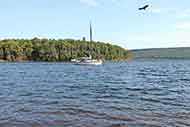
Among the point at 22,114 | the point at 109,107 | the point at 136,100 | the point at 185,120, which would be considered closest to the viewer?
the point at 185,120

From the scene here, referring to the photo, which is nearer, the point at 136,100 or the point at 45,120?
the point at 45,120

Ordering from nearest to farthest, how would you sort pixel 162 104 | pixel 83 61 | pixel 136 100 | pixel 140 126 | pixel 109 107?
pixel 140 126 → pixel 109 107 → pixel 162 104 → pixel 136 100 → pixel 83 61

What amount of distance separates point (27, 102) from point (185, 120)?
11.0m

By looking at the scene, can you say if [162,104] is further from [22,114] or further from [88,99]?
[22,114]

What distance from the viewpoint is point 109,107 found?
856 inches

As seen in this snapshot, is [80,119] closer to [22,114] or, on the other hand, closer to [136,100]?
[22,114]

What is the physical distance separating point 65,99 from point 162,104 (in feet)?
22.4

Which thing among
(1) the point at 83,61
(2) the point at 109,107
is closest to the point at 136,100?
(2) the point at 109,107

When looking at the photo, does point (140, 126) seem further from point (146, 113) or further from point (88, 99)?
point (88, 99)

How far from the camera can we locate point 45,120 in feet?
57.4

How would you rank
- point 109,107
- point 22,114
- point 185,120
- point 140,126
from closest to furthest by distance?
1. point 140,126
2. point 185,120
3. point 22,114
4. point 109,107

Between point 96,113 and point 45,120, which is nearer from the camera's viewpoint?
point 45,120

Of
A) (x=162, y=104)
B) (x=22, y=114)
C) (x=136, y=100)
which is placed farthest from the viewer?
(x=136, y=100)

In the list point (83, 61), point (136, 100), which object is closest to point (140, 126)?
point (136, 100)
